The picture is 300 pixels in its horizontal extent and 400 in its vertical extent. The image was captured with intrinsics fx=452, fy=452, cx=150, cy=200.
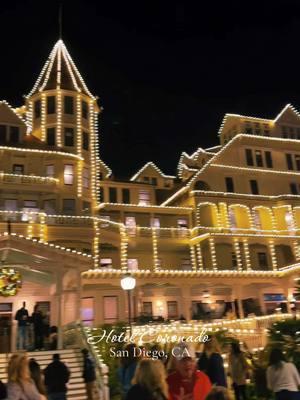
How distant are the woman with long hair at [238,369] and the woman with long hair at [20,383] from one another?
5683 mm

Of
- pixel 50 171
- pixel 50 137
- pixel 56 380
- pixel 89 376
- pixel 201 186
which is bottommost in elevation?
pixel 89 376

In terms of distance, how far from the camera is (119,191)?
38.2 meters

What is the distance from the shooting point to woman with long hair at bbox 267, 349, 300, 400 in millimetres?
7520

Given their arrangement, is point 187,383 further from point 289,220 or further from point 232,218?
point 289,220

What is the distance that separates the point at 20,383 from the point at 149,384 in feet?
8.21

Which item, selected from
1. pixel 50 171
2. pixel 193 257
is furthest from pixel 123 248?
pixel 50 171

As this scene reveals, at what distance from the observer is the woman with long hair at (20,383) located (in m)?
6.73

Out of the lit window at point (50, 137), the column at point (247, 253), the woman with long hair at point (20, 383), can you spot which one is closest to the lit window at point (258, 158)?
the column at point (247, 253)

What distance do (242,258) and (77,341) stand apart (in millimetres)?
21904

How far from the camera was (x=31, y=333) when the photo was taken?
17453 millimetres

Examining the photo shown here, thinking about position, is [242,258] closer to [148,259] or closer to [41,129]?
[148,259]

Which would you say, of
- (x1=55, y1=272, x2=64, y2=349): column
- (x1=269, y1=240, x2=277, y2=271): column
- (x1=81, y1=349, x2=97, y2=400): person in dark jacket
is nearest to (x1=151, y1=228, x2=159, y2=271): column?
(x1=269, y1=240, x2=277, y2=271): column

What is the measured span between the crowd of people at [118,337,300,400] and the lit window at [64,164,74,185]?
2259cm

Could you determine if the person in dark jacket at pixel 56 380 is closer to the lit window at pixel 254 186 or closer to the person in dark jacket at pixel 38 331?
the person in dark jacket at pixel 38 331
